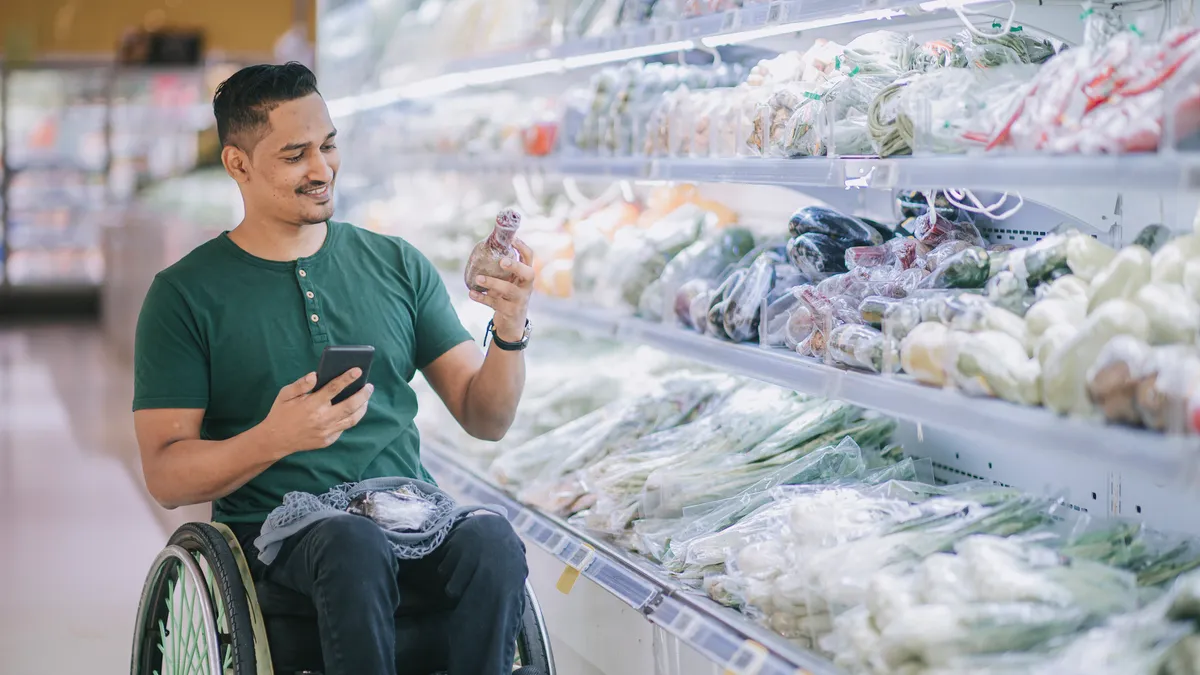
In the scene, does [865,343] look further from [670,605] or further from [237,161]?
[237,161]

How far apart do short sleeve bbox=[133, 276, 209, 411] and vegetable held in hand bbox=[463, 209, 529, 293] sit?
518mm

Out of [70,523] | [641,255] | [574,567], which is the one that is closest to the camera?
[574,567]

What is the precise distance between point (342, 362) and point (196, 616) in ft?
2.25

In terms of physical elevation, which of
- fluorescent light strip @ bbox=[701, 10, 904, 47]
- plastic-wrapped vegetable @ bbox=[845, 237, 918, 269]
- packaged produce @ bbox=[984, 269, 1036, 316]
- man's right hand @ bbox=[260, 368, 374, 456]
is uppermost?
fluorescent light strip @ bbox=[701, 10, 904, 47]

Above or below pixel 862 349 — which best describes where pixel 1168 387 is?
above

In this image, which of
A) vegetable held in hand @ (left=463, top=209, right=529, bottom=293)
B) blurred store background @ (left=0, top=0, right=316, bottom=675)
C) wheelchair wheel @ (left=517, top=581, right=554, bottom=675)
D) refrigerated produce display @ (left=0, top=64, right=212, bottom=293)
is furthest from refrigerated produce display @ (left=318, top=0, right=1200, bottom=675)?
refrigerated produce display @ (left=0, top=64, right=212, bottom=293)

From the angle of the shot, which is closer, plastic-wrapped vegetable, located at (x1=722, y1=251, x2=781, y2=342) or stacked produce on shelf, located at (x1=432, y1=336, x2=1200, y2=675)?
stacked produce on shelf, located at (x1=432, y1=336, x2=1200, y2=675)

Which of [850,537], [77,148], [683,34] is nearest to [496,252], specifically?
[683,34]

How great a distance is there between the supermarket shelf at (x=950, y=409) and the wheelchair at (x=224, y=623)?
643 mm

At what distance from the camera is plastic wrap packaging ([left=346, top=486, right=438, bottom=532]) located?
89.8 inches

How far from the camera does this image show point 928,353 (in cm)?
206

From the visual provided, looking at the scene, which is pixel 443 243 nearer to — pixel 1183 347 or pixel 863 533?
pixel 863 533

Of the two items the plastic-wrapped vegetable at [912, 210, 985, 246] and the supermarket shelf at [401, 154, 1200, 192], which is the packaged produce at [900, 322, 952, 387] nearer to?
the supermarket shelf at [401, 154, 1200, 192]

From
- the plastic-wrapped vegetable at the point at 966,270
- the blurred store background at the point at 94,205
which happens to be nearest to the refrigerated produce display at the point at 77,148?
the blurred store background at the point at 94,205
